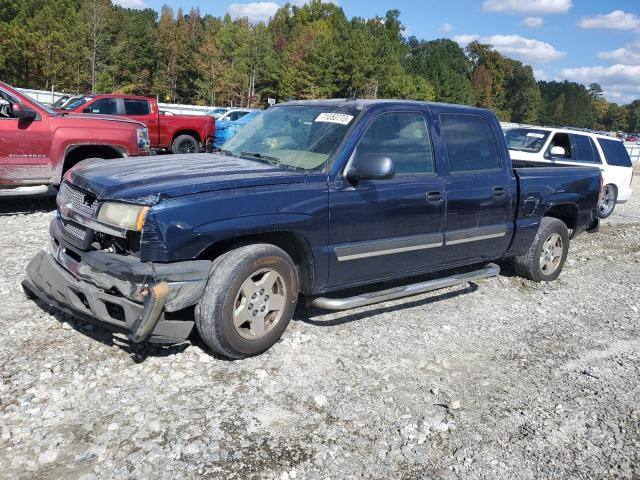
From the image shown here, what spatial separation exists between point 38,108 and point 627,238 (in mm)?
9601

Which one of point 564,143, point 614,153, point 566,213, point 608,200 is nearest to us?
point 566,213

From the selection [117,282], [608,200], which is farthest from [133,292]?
[608,200]

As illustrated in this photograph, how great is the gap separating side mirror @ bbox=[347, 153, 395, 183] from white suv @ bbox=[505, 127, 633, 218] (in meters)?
8.21

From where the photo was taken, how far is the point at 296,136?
474 centimetres

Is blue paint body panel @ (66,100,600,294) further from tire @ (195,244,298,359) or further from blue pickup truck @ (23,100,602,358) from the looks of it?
tire @ (195,244,298,359)

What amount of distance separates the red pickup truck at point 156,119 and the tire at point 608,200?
9221 millimetres

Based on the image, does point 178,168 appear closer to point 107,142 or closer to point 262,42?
point 107,142

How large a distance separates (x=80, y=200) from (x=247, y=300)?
136cm

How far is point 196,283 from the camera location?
367cm

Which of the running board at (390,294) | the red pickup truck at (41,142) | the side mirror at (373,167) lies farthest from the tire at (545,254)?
the red pickup truck at (41,142)

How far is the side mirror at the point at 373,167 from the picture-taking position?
13.7 feet

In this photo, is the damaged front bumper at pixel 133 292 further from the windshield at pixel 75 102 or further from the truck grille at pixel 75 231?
the windshield at pixel 75 102

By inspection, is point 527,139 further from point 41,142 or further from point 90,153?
point 41,142

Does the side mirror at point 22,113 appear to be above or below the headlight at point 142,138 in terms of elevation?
above
